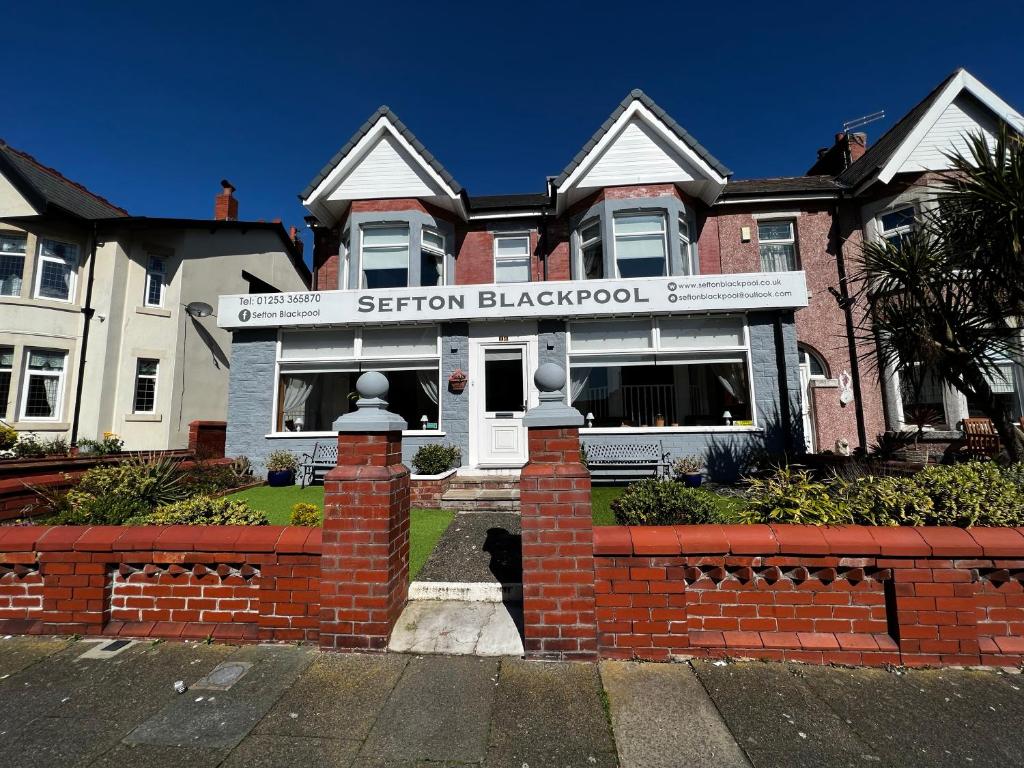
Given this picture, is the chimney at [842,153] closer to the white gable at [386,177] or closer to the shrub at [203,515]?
the white gable at [386,177]

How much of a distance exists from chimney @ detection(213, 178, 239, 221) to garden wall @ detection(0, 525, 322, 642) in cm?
1738

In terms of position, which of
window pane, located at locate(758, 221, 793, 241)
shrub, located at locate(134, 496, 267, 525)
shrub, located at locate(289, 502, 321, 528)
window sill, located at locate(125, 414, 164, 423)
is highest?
window pane, located at locate(758, 221, 793, 241)

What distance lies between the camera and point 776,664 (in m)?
3.13

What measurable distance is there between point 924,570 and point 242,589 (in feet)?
16.3

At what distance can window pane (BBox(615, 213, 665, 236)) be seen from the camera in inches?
448

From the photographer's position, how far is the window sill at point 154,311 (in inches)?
546

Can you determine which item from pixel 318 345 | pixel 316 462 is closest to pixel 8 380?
pixel 318 345

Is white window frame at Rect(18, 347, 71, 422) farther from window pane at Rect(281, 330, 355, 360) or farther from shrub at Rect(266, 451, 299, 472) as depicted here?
shrub at Rect(266, 451, 299, 472)

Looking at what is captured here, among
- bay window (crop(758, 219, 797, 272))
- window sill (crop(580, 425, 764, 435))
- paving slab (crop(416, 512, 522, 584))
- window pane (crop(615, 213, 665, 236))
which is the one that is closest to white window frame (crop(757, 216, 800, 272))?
bay window (crop(758, 219, 797, 272))

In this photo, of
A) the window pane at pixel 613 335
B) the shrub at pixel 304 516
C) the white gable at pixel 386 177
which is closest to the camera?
the shrub at pixel 304 516

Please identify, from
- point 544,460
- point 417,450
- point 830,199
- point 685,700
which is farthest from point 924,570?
point 830,199

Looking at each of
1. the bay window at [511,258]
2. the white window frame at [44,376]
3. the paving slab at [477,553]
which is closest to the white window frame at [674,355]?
the bay window at [511,258]

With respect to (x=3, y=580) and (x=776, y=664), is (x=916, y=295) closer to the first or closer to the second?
(x=776, y=664)

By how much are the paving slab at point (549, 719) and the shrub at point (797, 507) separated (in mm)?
2018
